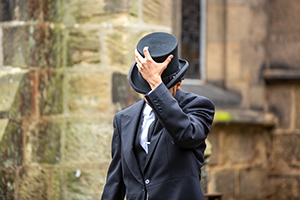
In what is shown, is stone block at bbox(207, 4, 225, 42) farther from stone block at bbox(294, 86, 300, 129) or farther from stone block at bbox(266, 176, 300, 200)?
stone block at bbox(266, 176, 300, 200)

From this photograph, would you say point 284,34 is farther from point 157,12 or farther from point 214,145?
point 157,12

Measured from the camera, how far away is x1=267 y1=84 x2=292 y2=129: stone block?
5.18 metres

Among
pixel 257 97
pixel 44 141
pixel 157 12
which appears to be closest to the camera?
pixel 44 141

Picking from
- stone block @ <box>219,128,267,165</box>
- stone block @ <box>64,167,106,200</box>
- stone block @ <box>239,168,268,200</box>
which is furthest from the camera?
stone block @ <box>239,168,268,200</box>

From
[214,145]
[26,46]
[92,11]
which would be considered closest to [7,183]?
[26,46]

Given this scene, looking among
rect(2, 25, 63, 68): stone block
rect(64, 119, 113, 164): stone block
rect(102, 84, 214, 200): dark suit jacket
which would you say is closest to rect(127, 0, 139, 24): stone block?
rect(2, 25, 63, 68): stone block

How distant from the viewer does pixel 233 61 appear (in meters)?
5.11

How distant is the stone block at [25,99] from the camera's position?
118 inches

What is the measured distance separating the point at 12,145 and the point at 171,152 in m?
1.74

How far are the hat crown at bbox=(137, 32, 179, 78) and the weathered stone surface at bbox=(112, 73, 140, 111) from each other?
147 centimetres

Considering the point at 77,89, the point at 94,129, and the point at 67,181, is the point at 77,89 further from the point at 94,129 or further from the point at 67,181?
the point at 67,181

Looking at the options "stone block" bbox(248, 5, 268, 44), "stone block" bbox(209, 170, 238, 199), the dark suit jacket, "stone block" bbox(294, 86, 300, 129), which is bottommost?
"stone block" bbox(209, 170, 238, 199)

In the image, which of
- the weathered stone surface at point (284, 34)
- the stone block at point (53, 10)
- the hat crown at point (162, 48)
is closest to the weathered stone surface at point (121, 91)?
the stone block at point (53, 10)

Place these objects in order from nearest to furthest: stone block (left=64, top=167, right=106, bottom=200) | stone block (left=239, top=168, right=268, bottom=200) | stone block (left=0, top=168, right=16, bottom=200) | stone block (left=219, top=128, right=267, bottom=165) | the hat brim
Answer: the hat brim → stone block (left=0, top=168, right=16, bottom=200) → stone block (left=64, top=167, right=106, bottom=200) → stone block (left=219, top=128, right=267, bottom=165) → stone block (left=239, top=168, right=268, bottom=200)
